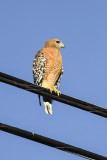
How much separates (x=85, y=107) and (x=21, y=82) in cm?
88

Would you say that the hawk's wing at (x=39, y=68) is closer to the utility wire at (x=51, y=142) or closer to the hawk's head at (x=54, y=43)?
the hawk's head at (x=54, y=43)

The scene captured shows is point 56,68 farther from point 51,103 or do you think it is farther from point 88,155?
point 88,155

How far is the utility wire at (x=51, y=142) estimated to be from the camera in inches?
172

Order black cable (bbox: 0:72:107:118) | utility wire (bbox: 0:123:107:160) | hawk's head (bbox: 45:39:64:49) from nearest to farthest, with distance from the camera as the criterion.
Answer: utility wire (bbox: 0:123:107:160) < black cable (bbox: 0:72:107:118) < hawk's head (bbox: 45:39:64:49)

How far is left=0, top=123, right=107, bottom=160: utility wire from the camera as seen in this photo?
4.38 meters

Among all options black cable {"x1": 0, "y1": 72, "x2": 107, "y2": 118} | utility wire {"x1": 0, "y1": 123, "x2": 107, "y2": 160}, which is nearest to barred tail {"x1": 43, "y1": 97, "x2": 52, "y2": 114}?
black cable {"x1": 0, "y1": 72, "x2": 107, "y2": 118}

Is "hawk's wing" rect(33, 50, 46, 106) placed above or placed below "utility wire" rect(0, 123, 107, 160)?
above

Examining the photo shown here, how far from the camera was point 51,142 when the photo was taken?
176 inches

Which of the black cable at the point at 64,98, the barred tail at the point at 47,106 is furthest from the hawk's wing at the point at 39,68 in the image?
the black cable at the point at 64,98

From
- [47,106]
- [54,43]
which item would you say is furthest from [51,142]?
[54,43]

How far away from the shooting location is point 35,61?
9766 mm

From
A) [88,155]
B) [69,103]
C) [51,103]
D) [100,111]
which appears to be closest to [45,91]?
[69,103]

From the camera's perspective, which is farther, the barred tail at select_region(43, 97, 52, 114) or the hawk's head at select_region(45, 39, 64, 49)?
the hawk's head at select_region(45, 39, 64, 49)

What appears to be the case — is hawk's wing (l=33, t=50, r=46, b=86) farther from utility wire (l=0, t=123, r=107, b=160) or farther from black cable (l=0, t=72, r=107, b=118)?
utility wire (l=0, t=123, r=107, b=160)
